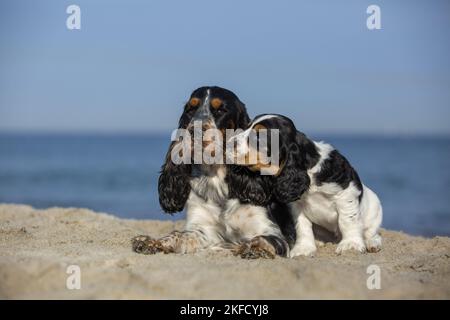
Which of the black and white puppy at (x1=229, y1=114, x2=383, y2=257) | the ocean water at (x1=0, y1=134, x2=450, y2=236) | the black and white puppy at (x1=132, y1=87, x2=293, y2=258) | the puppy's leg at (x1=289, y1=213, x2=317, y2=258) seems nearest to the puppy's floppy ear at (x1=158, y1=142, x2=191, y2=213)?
the black and white puppy at (x1=132, y1=87, x2=293, y2=258)

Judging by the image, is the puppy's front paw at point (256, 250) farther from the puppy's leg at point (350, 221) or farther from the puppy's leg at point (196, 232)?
the puppy's leg at point (350, 221)

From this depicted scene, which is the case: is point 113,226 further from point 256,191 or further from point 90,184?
point 90,184

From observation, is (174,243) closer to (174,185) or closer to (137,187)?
(174,185)

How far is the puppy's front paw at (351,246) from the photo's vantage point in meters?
5.77

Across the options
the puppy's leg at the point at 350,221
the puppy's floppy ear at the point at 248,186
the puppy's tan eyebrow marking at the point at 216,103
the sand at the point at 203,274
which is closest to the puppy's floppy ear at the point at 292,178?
the puppy's floppy ear at the point at 248,186

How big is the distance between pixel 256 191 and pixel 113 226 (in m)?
2.12

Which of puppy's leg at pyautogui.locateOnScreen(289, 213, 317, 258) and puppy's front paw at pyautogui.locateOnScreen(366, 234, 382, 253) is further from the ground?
puppy's leg at pyautogui.locateOnScreen(289, 213, 317, 258)

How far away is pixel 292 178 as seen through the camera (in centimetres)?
560

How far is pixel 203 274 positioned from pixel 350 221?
6.04 feet

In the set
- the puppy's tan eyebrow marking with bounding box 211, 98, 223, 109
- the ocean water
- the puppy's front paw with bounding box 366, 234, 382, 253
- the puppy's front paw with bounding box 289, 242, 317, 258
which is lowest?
the ocean water

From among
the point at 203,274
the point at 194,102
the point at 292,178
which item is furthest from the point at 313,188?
the point at 203,274

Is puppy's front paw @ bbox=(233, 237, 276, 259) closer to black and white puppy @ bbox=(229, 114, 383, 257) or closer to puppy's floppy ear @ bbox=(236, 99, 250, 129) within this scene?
black and white puppy @ bbox=(229, 114, 383, 257)

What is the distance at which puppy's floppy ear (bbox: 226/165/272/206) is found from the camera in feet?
18.9

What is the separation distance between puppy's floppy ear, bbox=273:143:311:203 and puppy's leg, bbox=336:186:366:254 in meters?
0.37
